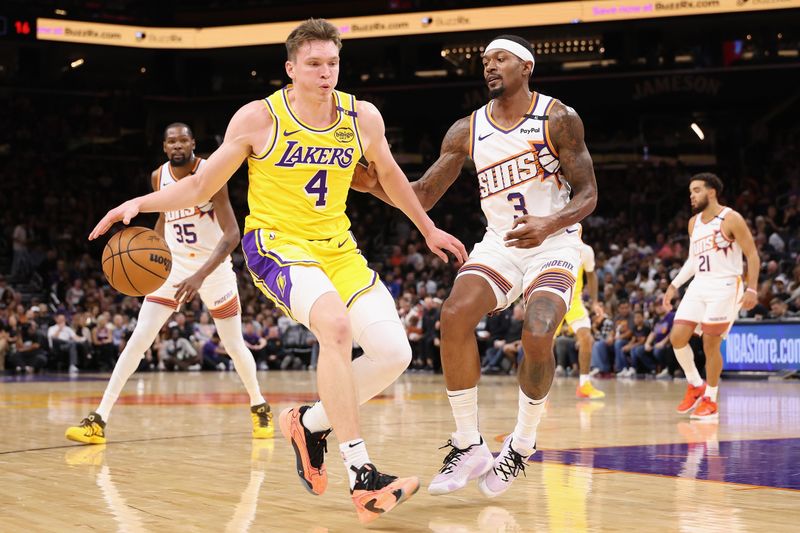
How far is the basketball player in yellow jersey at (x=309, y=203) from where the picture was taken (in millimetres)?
4863

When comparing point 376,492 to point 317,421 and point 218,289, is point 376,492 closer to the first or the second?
point 317,421

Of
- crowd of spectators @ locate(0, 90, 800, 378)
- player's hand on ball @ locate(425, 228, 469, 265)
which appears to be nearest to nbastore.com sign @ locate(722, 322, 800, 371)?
crowd of spectators @ locate(0, 90, 800, 378)

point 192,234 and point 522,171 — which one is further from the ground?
point 522,171

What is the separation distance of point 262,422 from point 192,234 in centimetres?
169

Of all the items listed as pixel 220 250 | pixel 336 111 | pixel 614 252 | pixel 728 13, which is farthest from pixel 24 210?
pixel 336 111

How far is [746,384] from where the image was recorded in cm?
1494

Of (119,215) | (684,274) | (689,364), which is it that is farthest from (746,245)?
(119,215)

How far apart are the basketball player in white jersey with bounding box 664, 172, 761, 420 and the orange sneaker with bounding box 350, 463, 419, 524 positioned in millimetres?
6171

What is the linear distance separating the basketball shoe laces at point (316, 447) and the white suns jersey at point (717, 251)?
243 inches

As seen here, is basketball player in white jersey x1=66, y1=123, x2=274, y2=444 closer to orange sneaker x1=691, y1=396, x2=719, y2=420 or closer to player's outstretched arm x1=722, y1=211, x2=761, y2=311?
orange sneaker x1=691, y1=396, x2=719, y2=420

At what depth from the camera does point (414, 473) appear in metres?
5.88

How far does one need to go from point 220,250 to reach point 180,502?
2.79 meters

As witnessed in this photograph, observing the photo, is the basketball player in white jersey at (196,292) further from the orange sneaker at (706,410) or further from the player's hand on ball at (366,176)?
the orange sneaker at (706,410)

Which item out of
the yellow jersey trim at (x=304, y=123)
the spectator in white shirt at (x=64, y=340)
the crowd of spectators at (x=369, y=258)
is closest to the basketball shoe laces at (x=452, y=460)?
the yellow jersey trim at (x=304, y=123)
